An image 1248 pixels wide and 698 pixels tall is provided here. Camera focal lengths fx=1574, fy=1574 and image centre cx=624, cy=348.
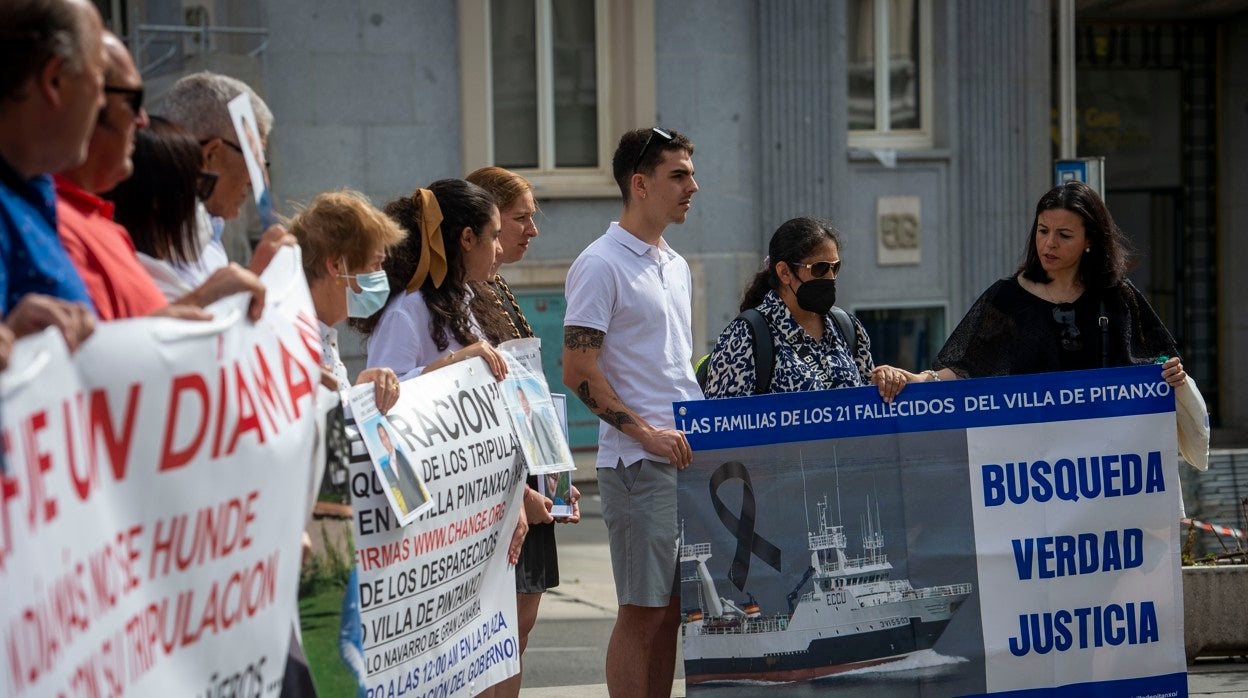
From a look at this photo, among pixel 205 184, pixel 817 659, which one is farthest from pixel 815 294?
pixel 205 184

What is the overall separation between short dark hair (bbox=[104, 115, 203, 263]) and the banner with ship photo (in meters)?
1.87

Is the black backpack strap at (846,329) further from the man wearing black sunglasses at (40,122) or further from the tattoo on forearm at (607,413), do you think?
the man wearing black sunglasses at (40,122)

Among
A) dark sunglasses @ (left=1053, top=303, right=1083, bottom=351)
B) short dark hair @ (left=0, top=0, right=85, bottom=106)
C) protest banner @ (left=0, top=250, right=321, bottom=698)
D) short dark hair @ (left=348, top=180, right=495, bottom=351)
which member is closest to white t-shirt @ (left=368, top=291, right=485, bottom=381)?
short dark hair @ (left=348, top=180, right=495, bottom=351)

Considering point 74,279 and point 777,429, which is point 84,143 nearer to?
point 74,279

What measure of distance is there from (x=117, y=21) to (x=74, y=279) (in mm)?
13177

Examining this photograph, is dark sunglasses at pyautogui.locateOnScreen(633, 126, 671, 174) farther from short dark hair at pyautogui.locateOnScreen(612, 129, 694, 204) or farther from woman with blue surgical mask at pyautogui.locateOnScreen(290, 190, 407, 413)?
woman with blue surgical mask at pyautogui.locateOnScreen(290, 190, 407, 413)

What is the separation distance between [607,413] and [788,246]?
0.81 m

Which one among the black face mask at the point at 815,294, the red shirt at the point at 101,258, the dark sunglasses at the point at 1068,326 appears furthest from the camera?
the dark sunglasses at the point at 1068,326

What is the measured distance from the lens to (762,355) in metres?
5.00

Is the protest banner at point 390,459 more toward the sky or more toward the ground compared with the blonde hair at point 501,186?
more toward the ground

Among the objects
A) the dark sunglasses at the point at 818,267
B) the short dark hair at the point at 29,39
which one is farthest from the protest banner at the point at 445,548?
the short dark hair at the point at 29,39

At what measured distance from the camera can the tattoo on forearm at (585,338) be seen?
498 cm

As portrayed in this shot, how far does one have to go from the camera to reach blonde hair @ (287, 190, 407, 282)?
4012mm

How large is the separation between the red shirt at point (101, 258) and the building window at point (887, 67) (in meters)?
12.2
